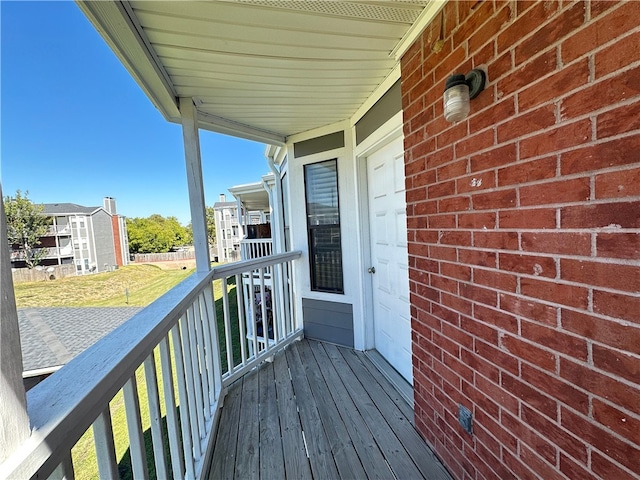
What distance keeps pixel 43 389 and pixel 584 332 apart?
54.3 inches

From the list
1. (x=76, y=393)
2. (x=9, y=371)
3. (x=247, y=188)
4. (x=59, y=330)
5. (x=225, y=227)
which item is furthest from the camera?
(x=225, y=227)

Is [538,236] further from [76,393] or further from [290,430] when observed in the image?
[290,430]

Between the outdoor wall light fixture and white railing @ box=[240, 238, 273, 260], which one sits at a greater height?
the outdoor wall light fixture

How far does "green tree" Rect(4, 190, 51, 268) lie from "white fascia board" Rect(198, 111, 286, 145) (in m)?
2.09

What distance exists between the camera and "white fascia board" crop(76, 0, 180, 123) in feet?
3.84

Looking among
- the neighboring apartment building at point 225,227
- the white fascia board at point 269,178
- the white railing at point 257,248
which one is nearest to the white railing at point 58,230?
the white fascia board at point 269,178

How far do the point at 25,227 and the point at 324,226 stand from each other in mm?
2649

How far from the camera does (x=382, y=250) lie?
8.51ft

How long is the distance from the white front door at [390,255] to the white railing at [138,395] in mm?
1398

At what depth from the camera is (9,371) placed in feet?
1.40

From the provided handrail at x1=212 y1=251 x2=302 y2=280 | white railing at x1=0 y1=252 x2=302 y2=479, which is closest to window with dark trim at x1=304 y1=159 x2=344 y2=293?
handrail at x1=212 y1=251 x2=302 y2=280

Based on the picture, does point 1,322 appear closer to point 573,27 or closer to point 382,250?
point 573,27

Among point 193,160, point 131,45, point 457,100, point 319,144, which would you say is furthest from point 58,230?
point 319,144

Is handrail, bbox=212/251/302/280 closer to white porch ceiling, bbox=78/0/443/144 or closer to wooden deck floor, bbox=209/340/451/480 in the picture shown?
wooden deck floor, bbox=209/340/451/480
